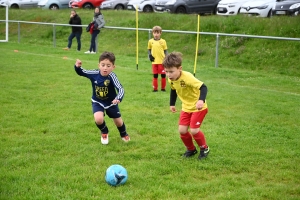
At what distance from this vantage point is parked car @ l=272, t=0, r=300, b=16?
20.5 metres

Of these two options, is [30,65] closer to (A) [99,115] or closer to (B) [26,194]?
(A) [99,115]

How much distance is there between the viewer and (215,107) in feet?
33.2

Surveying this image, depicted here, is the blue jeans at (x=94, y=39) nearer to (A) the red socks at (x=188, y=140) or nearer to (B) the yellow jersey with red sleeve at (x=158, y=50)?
(B) the yellow jersey with red sleeve at (x=158, y=50)

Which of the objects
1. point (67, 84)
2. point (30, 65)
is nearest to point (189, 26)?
point (30, 65)

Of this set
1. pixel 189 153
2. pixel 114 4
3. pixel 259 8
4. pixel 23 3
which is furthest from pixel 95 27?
pixel 23 3

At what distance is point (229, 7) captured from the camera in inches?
942

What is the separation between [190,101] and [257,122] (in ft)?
9.32

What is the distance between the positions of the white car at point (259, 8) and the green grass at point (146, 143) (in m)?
8.92

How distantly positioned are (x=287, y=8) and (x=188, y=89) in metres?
15.8

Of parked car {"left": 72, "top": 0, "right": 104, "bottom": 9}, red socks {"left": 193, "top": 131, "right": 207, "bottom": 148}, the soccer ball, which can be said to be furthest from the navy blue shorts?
parked car {"left": 72, "top": 0, "right": 104, "bottom": 9}

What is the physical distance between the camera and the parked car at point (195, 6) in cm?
2578

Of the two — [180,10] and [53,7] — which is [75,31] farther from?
[53,7]

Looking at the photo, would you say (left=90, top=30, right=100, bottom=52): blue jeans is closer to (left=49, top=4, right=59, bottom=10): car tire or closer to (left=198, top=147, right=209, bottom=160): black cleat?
(left=198, top=147, right=209, bottom=160): black cleat

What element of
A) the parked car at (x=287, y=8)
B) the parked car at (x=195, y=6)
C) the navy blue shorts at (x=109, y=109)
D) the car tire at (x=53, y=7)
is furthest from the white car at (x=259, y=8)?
the navy blue shorts at (x=109, y=109)
